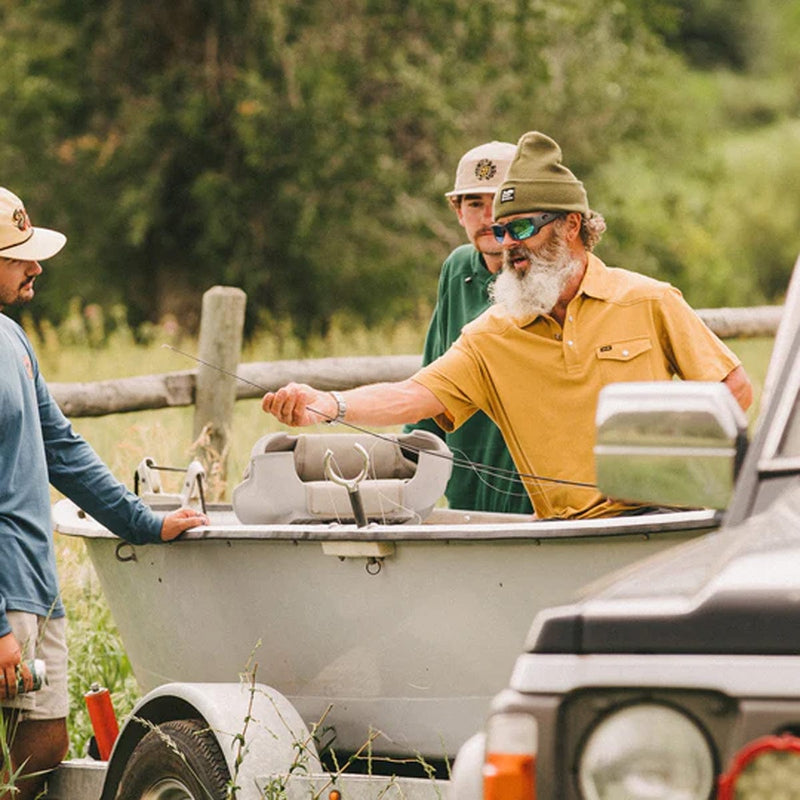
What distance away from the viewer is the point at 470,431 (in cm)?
581

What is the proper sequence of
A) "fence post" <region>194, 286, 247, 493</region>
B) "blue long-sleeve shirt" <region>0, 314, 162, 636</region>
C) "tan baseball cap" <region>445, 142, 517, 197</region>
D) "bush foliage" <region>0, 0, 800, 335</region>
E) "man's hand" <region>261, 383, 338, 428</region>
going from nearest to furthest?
1. "blue long-sleeve shirt" <region>0, 314, 162, 636</region>
2. "man's hand" <region>261, 383, 338, 428</region>
3. "tan baseball cap" <region>445, 142, 517, 197</region>
4. "fence post" <region>194, 286, 247, 493</region>
5. "bush foliage" <region>0, 0, 800, 335</region>

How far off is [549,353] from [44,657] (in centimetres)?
151

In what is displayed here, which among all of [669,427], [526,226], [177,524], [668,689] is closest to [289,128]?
[526,226]

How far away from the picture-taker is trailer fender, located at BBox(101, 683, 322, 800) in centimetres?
412

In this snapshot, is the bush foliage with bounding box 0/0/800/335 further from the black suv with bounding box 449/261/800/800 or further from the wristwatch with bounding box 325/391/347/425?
the black suv with bounding box 449/261/800/800

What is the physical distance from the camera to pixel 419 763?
14.4 ft

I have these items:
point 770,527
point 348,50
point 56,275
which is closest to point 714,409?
point 770,527

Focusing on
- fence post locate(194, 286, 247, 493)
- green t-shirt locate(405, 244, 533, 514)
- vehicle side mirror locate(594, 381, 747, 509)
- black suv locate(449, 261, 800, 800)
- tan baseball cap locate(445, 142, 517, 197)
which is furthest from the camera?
fence post locate(194, 286, 247, 493)

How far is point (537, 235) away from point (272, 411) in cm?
89

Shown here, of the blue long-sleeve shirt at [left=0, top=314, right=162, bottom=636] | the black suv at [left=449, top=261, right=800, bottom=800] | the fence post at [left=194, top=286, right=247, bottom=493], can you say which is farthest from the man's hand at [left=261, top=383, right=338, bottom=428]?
the fence post at [left=194, top=286, right=247, bottom=493]

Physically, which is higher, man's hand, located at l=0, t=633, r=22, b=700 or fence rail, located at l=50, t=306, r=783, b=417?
fence rail, located at l=50, t=306, r=783, b=417

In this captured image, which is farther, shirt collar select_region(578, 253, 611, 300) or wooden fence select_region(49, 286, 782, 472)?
wooden fence select_region(49, 286, 782, 472)

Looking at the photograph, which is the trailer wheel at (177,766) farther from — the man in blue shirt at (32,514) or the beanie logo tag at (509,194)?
the beanie logo tag at (509,194)

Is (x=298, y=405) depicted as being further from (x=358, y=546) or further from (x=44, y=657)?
(x=44, y=657)
